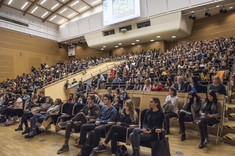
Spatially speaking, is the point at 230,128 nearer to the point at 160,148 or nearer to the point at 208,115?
the point at 208,115

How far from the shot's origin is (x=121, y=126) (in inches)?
94.2

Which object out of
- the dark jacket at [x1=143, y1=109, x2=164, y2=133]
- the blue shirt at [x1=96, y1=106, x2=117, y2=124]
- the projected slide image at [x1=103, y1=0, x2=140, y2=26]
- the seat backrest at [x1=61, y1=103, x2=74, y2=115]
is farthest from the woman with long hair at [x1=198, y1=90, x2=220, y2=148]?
the projected slide image at [x1=103, y1=0, x2=140, y2=26]

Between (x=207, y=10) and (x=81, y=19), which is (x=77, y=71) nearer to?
(x=81, y=19)

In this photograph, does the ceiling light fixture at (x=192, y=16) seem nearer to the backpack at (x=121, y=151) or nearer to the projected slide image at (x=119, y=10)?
the projected slide image at (x=119, y=10)

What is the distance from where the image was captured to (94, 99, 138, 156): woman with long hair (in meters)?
2.38

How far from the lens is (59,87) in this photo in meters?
9.18

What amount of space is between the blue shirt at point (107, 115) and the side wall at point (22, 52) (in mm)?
13076

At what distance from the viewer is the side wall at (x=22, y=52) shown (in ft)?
42.0

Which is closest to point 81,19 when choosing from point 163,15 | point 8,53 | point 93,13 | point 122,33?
point 93,13

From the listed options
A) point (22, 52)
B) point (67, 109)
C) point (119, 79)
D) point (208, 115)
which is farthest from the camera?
point (22, 52)

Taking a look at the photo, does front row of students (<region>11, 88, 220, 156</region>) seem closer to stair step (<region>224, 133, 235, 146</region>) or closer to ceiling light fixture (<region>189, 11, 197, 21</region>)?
stair step (<region>224, 133, 235, 146</region>)

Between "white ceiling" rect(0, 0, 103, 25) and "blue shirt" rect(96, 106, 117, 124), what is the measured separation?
43.1 ft

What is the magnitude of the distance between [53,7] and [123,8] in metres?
6.32

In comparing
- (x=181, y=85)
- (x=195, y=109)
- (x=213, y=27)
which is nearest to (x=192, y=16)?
(x=213, y=27)
